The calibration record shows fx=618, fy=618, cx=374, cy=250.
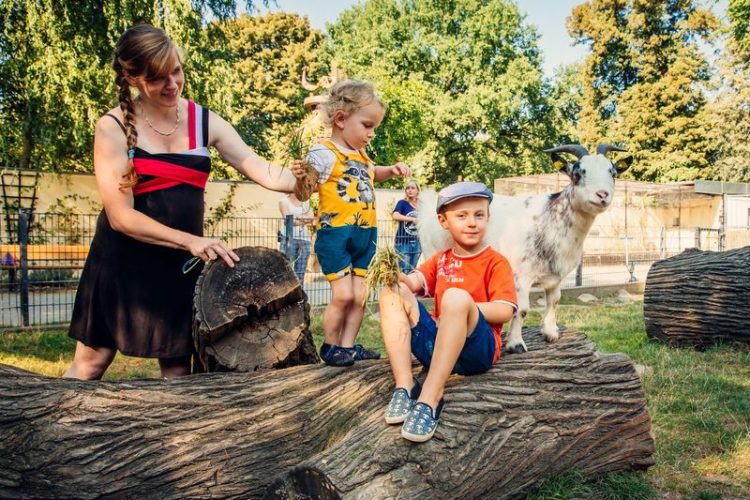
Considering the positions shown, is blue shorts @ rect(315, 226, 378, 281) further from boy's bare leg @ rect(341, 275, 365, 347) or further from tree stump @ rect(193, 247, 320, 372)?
tree stump @ rect(193, 247, 320, 372)

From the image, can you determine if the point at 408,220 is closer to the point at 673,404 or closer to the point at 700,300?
the point at 700,300

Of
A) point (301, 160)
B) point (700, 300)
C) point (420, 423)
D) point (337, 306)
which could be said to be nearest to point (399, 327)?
point (420, 423)

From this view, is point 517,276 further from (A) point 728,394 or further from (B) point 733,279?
(B) point 733,279

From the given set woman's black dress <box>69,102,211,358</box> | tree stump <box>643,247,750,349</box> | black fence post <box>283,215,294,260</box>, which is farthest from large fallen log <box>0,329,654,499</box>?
black fence post <box>283,215,294,260</box>

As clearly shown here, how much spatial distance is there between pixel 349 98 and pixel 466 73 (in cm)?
3587

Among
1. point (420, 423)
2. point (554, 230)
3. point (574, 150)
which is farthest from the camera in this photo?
point (574, 150)

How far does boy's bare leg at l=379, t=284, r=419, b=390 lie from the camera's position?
318 centimetres

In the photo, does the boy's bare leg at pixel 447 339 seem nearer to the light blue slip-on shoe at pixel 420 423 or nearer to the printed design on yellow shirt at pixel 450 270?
the light blue slip-on shoe at pixel 420 423

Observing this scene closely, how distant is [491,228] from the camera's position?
4.90 metres

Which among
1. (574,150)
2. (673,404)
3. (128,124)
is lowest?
(673,404)

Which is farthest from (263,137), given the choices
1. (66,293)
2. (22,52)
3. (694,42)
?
(694,42)

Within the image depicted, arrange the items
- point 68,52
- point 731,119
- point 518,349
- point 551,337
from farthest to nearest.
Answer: point 731,119, point 68,52, point 551,337, point 518,349

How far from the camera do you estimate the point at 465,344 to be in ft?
10.8

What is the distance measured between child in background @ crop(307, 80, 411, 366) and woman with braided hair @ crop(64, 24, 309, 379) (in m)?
0.74
